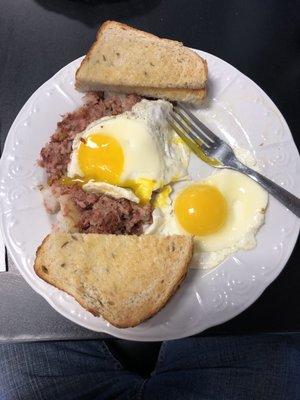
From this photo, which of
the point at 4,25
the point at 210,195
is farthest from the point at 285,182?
the point at 4,25

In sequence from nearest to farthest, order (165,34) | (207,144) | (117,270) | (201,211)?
(117,270) → (201,211) → (207,144) → (165,34)

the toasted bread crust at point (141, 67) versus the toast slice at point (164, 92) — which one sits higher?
the toasted bread crust at point (141, 67)

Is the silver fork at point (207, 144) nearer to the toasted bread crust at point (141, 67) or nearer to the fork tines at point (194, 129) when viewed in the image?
the fork tines at point (194, 129)

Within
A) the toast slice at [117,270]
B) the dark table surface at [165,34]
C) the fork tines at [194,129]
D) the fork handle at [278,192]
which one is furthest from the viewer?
the dark table surface at [165,34]

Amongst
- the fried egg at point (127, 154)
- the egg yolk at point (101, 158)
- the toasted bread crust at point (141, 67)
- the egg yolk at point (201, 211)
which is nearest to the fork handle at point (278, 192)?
the egg yolk at point (201, 211)

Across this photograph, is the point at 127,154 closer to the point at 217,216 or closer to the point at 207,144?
the point at 207,144

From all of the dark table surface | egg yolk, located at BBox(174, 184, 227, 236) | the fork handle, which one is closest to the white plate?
the fork handle

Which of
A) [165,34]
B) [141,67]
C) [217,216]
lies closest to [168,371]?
[217,216]

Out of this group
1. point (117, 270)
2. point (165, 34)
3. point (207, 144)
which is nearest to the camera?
point (117, 270)
